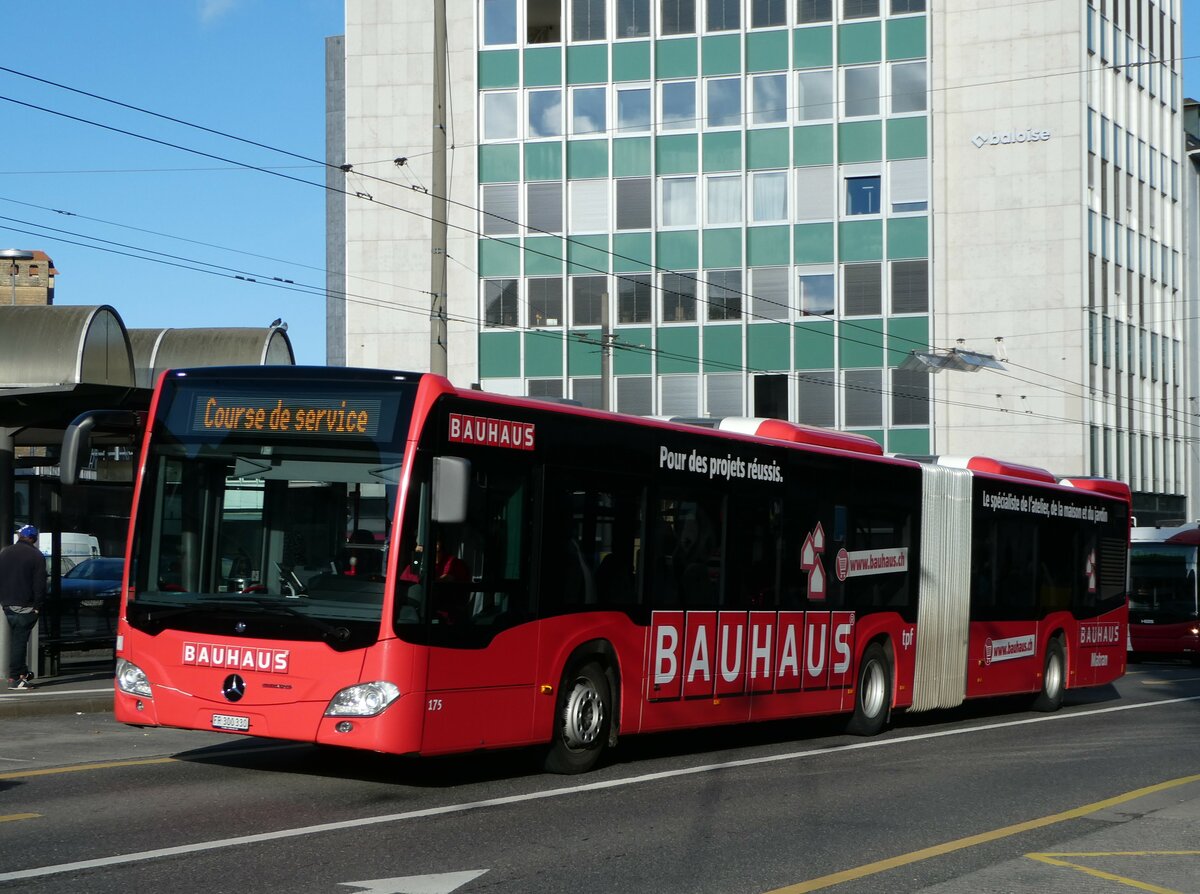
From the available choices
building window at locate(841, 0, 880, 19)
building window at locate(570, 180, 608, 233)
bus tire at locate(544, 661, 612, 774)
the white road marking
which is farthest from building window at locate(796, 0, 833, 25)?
bus tire at locate(544, 661, 612, 774)

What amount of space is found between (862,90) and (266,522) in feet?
139

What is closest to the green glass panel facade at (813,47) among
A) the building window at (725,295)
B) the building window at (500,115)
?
the building window at (725,295)

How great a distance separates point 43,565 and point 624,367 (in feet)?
116

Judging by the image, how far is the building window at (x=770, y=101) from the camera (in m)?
50.7

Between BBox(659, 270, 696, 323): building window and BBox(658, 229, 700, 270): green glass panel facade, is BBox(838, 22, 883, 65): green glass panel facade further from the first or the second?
BBox(659, 270, 696, 323): building window

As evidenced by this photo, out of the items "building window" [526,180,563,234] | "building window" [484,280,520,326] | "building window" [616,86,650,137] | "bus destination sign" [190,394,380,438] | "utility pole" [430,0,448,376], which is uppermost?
"building window" [616,86,650,137]

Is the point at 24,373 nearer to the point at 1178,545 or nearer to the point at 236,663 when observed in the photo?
the point at 236,663

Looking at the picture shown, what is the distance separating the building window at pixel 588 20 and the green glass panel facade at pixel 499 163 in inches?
159

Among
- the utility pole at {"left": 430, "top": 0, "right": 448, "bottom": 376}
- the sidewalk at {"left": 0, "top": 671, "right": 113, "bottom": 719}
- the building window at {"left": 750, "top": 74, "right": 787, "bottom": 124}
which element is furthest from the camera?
the building window at {"left": 750, "top": 74, "right": 787, "bottom": 124}

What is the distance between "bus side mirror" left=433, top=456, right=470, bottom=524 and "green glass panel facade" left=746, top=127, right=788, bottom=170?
4168cm

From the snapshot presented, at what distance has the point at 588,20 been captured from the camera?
52.1 meters

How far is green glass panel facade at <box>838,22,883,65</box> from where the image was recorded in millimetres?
50344

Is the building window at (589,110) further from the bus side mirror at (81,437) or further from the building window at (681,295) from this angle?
the bus side mirror at (81,437)

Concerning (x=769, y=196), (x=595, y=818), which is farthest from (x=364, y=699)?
(x=769, y=196)
